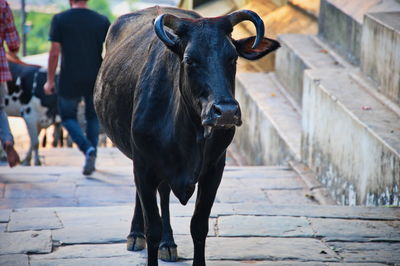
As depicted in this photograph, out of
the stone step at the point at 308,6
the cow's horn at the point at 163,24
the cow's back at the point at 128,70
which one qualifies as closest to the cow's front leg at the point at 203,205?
the cow's back at the point at 128,70

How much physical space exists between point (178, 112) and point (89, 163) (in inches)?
180

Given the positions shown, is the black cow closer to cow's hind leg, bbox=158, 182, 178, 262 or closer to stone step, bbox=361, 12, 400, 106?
cow's hind leg, bbox=158, 182, 178, 262

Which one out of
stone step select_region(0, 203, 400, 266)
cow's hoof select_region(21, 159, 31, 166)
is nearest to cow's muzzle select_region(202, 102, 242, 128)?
stone step select_region(0, 203, 400, 266)

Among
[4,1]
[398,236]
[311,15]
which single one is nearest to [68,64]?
[4,1]

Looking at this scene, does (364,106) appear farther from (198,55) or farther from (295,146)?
(198,55)

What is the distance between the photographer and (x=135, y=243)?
6.12m

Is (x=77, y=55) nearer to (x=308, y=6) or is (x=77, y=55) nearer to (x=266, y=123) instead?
(x=266, y=123)

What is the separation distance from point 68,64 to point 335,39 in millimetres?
4194

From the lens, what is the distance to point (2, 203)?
8.41 m

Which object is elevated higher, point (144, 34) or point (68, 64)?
point (144, 34)

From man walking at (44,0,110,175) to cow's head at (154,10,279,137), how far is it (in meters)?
4.59

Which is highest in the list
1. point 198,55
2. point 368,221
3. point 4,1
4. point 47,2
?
point 198,55

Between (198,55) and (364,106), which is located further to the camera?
(364,106)

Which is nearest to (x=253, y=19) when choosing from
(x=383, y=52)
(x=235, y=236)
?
(x=235, y=236)
